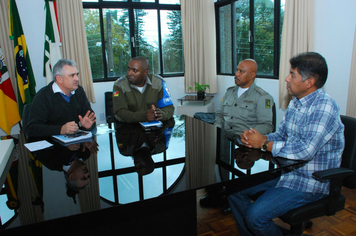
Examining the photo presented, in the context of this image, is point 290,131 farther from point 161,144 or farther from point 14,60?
point 14,60

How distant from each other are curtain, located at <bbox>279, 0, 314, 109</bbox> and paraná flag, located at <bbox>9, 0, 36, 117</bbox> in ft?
11.9

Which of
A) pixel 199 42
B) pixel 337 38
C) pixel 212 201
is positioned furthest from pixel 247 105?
pixel 199 42

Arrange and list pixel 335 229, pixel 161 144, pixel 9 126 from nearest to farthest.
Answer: pixel 161 144 → pixel 335 229 → pixel 9 126

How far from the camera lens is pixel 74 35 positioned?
4.60 metres

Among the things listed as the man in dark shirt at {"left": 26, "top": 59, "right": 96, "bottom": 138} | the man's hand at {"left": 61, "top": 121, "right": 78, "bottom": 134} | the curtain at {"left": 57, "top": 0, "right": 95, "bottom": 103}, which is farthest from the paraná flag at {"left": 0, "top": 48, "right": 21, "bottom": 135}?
the man's hand at {"left": 61, "top": 121, "right": 78, "bottom": 134}

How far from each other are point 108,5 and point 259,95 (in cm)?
378

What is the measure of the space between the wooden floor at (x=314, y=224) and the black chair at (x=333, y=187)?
55 cm

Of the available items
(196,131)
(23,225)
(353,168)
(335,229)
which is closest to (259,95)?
(196,131)

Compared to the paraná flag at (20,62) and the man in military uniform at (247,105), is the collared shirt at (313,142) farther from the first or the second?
the paraná flag at (20,62)

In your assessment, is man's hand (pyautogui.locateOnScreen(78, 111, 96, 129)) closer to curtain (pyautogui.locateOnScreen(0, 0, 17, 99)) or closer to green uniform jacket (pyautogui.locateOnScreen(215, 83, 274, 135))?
green uniform jacket (pyautogui.locateOnScreen(215, 83, 274, 135))

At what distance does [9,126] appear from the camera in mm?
4035

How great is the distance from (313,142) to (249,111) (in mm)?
924

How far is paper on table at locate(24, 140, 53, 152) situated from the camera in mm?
1748

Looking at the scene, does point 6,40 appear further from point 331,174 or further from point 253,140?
point 331,174
